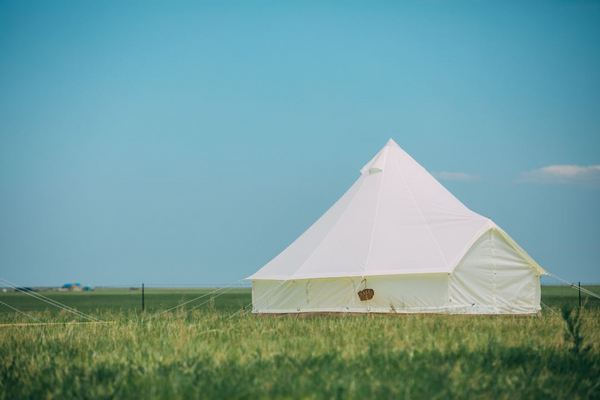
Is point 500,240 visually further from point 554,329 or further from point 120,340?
point 120,340

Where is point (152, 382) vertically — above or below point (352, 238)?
below

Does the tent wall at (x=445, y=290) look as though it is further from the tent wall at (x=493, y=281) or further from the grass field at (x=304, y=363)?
the grass field at (x=304, y=363)

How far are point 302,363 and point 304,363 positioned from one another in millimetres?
24

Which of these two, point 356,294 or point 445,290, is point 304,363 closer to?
point 445,290

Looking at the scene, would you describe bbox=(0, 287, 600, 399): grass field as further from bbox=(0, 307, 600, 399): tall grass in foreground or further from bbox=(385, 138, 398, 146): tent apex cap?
bbox=(385, 138, 398, 146): tent apex cap

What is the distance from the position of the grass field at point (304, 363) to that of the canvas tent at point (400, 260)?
6.00m

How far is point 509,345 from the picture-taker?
10.6 m

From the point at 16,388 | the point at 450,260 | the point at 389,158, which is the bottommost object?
the point at 16,388

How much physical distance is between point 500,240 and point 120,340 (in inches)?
463

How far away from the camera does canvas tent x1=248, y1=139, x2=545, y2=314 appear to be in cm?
1923

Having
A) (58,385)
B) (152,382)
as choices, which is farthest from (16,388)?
(152,382)

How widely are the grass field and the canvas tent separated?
19.7 ft

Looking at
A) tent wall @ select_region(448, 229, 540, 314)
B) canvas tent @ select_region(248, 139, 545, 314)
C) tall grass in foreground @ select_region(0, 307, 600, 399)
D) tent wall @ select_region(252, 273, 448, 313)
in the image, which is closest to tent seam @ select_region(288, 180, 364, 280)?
canvas tent @ select_region(248, 139, 545, 314)

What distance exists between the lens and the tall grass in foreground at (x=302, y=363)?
7.63 metres
